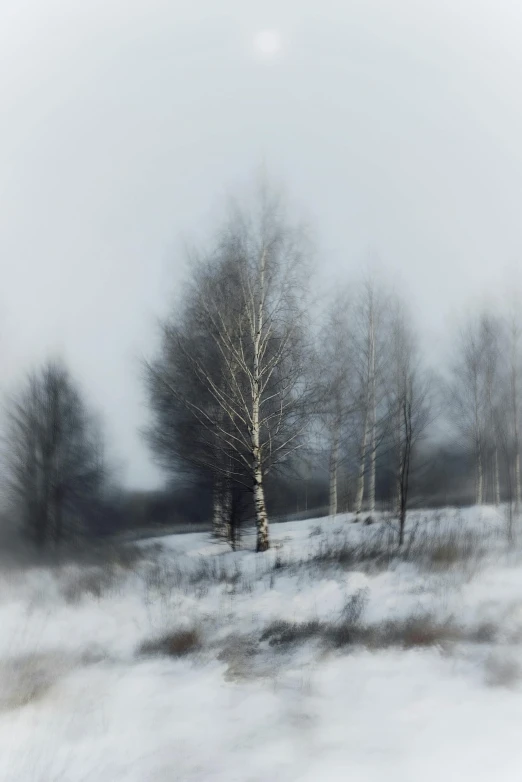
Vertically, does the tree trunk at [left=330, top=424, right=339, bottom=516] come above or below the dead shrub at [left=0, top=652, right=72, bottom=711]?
above

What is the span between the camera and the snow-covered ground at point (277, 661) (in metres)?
1.43

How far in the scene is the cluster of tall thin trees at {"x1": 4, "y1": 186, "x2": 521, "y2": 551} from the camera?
1612 millimetres

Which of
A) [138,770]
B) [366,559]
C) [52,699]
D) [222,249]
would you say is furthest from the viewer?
[366,559]

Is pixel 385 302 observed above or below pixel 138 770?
above

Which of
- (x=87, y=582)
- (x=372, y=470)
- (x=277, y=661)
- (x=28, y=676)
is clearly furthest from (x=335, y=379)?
(x=28, y=676)

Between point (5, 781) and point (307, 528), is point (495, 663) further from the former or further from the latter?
point (5, 781)

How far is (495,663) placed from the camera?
1721 millimetres

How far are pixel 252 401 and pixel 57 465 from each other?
75 centimetres

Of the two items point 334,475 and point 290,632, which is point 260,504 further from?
point 290,632

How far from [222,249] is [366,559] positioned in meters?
1.35

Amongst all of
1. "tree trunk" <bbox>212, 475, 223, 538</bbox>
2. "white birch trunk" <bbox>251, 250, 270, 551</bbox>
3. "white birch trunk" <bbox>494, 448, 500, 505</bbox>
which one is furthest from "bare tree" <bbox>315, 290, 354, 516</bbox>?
"white birch trunk" <bbox>494, 448, 500, 505</bbox>

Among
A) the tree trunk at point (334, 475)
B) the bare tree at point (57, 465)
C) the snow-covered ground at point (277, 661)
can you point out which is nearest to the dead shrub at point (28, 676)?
the snow-covered ground at point (277, 661)

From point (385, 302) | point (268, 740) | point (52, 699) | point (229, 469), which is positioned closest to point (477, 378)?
point (385, 302)

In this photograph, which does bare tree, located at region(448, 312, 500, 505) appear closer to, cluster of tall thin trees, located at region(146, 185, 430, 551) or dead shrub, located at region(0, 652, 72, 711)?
cluster of tall thin trees, located at region(146, 185, 430, 551)
